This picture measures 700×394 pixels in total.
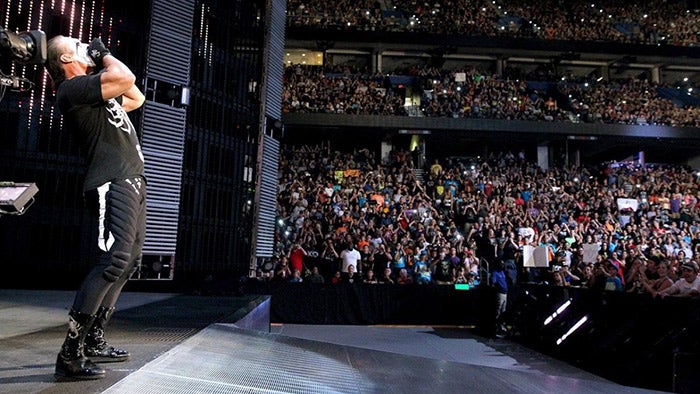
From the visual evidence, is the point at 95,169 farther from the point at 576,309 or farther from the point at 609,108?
the point at 609,108

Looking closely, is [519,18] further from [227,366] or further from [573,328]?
[227,366]

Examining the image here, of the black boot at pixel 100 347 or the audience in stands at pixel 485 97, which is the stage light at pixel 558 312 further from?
the audience in stands at pixel 485 97

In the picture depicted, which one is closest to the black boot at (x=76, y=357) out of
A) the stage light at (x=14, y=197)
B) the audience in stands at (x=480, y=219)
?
the stage light at (x=14, y=197)

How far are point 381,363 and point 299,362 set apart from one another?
1.79 ft

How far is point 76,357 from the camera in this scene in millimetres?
2428

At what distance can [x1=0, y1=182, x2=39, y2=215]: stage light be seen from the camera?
347cm

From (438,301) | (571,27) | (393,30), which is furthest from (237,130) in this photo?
(571,27)

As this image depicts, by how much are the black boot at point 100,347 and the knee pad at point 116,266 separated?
0.30m

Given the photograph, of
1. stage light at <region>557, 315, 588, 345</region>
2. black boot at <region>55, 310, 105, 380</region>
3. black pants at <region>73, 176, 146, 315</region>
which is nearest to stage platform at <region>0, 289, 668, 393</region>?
black boot at <region>55, 310, 105, 380</region>

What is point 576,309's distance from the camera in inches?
317

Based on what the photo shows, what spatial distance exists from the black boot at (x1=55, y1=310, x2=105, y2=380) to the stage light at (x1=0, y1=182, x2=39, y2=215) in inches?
54.9

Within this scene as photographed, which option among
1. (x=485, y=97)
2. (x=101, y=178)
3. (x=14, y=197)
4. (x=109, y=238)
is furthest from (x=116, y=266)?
(x=485, y=97)

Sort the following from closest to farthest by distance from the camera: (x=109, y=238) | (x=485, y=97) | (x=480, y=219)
Answer: (x=109, y=238) < (x=480, y=219) < (x=485, y=97)

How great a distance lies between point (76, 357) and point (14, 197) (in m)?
1.67
